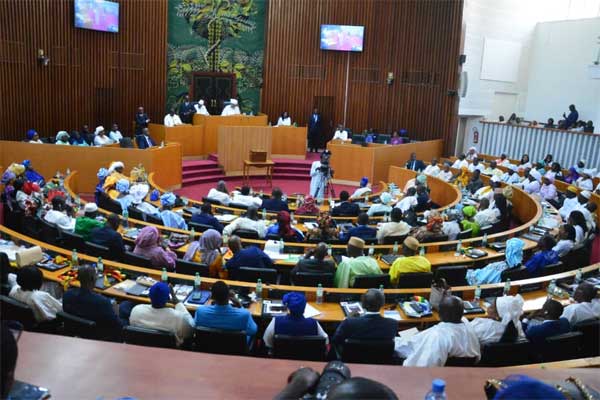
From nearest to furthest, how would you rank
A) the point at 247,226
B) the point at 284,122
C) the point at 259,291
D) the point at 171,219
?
the point at 259,291, the point at 247,226, the point at 171,219, the point at 284,122

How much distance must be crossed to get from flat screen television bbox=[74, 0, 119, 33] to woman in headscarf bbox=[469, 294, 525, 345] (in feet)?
46.3

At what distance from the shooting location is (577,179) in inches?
512

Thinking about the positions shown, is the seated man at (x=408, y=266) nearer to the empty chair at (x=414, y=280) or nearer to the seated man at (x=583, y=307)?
the empty chair at (x=414, y=280)

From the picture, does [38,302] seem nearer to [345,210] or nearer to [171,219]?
[171,219]

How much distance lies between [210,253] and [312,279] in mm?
1267

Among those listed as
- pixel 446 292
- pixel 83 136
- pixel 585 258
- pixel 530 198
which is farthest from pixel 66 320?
pixel 83 136

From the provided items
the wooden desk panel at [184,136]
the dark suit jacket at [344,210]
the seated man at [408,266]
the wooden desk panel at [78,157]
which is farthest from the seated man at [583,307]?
the wooden desk panel at [184,136]

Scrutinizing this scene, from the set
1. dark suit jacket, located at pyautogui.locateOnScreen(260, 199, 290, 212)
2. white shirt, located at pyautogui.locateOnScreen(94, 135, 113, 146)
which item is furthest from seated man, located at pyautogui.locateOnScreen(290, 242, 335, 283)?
white shirt, located at pyautogui.locateOnScreen(94, 135, 113, 146)

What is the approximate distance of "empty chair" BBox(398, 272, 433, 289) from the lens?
5875 mm

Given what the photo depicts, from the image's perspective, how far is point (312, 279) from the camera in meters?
5.89

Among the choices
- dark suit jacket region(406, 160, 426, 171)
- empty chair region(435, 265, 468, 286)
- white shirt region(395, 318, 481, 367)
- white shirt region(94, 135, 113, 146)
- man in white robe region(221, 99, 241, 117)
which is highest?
man in white robe region(221, 99, 241, 117)

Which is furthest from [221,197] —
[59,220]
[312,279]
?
[312,279]

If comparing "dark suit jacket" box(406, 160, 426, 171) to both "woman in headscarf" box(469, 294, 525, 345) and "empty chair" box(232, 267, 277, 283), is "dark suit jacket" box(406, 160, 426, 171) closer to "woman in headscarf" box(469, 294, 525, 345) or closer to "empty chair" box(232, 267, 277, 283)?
"empty chair" box(232, 267, 277, 283)

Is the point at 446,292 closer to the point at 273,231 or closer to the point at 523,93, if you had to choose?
the point at 273,231
